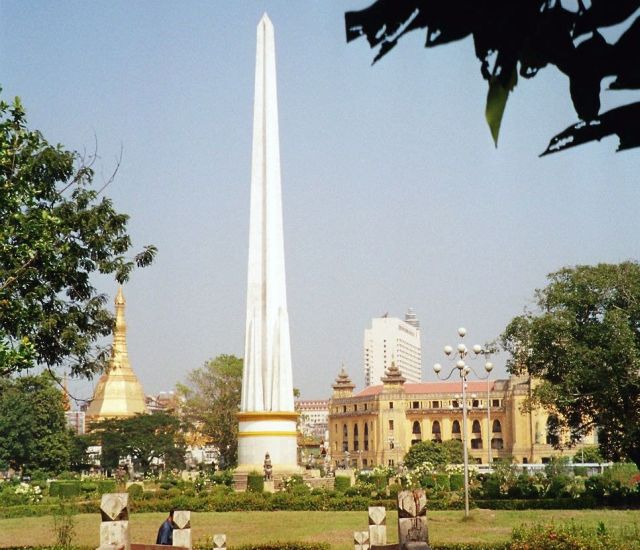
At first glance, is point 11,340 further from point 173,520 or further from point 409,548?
point 409,548

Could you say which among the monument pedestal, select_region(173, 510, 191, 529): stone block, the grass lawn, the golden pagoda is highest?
the golden pagoda

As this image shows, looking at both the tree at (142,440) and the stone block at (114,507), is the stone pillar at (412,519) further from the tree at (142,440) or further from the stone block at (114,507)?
the tree at (142,440)

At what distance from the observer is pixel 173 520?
46.1ft

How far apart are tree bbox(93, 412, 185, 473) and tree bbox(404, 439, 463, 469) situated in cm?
2459

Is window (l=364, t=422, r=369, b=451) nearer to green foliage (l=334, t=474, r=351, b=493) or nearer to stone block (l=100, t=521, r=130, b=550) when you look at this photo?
green foliage (l=334, t=474, r=351, b=493)

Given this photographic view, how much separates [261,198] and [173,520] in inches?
851

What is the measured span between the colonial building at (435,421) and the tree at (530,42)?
94497mm

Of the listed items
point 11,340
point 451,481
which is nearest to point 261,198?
point 451,481

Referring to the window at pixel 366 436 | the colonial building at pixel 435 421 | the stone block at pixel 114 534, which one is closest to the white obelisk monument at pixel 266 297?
the stone block at pixel 114 534

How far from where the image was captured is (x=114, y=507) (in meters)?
10.2

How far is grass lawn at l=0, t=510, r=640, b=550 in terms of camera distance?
811 inches

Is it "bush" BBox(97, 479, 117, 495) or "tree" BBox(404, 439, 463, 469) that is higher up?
"tree" BBox(404, 439, 463, 469)

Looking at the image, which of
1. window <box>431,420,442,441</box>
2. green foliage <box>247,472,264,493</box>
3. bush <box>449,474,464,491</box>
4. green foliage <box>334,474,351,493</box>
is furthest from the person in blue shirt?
window <box>431,420,442,441</box>

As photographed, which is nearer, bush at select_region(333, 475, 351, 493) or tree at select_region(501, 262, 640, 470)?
tree at select_region(501, 262, 640, 470)
